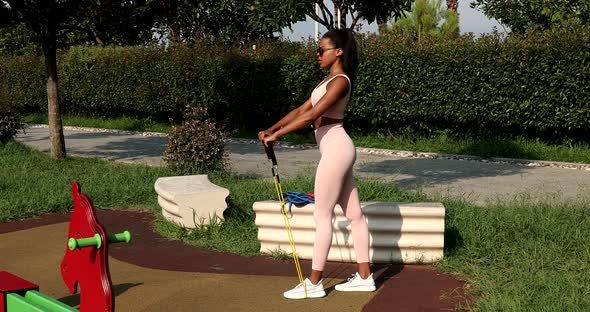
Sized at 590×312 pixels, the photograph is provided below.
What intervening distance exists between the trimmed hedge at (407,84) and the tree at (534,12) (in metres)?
4.90

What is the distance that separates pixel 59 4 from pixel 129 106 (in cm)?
1044

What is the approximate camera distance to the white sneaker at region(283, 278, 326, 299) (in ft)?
16.3

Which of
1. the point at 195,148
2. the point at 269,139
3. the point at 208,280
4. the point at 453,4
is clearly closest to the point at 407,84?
the point at 195,148

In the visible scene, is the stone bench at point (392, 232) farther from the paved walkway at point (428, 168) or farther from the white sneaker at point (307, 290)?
the paved walkway at point (428, 168)

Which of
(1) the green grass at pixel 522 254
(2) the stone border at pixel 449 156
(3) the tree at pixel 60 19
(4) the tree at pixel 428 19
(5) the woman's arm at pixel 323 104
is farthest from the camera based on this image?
(4) the tree at pixel 428 19

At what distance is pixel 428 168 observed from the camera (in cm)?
1228

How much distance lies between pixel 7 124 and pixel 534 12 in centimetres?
1434

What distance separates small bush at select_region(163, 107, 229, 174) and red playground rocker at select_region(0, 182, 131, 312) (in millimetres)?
6099

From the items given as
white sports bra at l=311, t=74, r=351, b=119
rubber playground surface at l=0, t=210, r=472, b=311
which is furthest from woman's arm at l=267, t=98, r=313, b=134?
rubber playground surface at l=0, t=210, r=472, b=311

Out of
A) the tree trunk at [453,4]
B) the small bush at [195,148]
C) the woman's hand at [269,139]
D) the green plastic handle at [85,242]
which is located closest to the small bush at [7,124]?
the small bush at [195,148]

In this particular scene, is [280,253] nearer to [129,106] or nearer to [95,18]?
[95,18]

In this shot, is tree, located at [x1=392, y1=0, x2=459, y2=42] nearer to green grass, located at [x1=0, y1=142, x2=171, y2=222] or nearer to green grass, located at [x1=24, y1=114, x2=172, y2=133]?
green grass, located at [x1=24, y1=114, x2=172, y2=133]

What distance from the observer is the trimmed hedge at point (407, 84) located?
13.6m

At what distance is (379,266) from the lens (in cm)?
585
